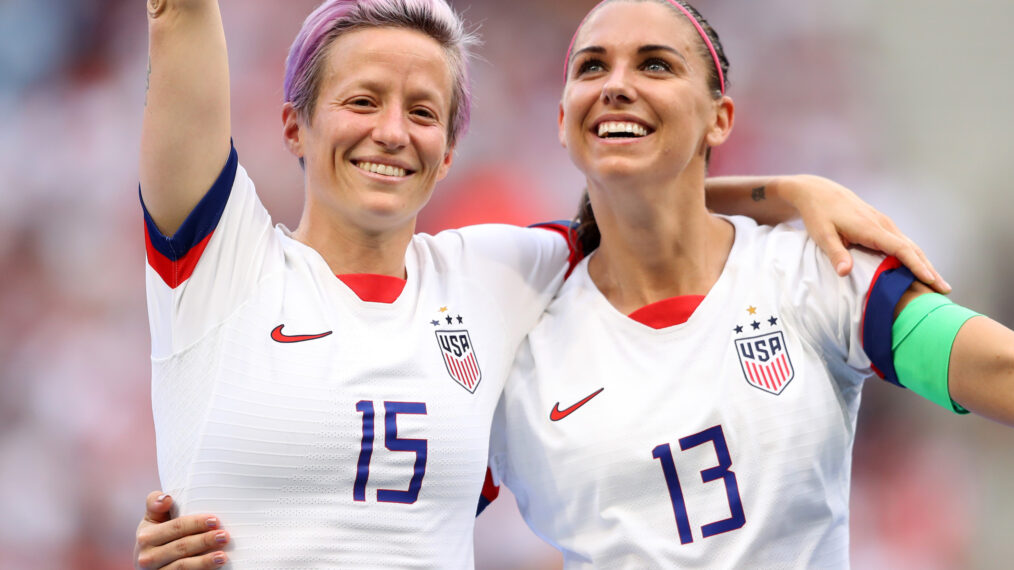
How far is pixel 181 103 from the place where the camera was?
1.64 metres

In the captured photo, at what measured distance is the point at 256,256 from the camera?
185 centimetres

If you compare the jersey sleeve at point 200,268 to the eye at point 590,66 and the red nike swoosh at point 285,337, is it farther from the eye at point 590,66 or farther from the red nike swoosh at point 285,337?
the eye at point 590,66

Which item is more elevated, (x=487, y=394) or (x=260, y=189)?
(x=260, y=189)

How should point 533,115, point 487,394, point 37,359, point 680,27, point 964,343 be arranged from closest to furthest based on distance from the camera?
point 964,343, point 487,394, point 680,27, point 37,359, point 533,115

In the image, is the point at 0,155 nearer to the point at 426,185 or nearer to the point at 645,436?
the point at 426,185

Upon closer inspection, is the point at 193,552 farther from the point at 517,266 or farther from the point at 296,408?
the point at 517,266

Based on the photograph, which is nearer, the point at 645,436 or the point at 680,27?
the point at 645,436

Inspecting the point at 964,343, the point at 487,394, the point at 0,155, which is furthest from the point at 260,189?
the point at 964,343

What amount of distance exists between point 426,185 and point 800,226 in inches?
38.1

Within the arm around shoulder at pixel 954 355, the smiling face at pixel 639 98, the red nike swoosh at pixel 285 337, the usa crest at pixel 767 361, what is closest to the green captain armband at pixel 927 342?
the arm around shoulder at pixel 954 355

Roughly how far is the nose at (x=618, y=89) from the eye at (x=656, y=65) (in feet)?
0.24

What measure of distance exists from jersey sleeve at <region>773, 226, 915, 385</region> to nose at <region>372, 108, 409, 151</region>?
932 mm

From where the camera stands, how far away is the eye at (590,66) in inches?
88.4

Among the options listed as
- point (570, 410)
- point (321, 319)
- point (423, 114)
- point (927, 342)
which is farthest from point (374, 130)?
point (927, 342)
